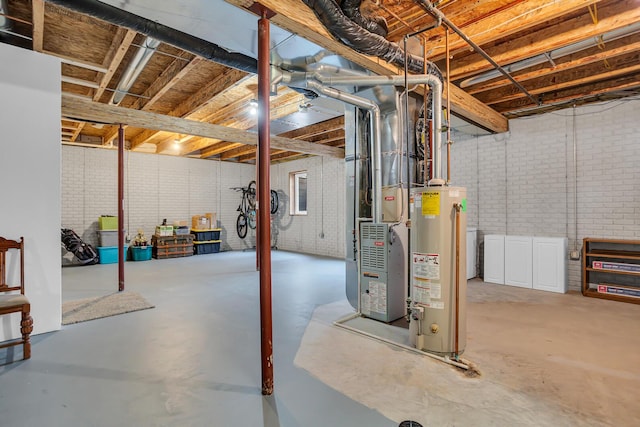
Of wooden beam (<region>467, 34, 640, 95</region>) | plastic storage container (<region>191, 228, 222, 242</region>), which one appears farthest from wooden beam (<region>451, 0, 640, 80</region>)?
plastic storage container (<region>191, 228, 222, 242</region>)

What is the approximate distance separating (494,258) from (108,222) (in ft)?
26.5

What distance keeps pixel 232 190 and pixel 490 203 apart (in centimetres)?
747

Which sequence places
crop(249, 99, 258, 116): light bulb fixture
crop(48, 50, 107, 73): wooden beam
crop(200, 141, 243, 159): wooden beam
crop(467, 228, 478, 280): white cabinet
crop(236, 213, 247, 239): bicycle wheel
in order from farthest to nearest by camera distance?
crop(236, 213, 247, 239): bicycle wheel < crop(200, 141, 243, 159): wooden beam < crop(467, 228, 478, 280): white cabinet < crop(249, 99, 258, 116): light bulb fixture < crop(48, 50, 107, 73): wooden beam

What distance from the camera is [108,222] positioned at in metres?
7.27

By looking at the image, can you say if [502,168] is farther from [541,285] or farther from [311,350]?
[311,350]

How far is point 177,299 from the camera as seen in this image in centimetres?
427

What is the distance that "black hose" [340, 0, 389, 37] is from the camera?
219cm

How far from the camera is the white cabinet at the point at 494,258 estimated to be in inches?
202

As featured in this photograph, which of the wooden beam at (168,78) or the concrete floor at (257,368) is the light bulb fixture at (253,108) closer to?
the wooden beam at (168,78)

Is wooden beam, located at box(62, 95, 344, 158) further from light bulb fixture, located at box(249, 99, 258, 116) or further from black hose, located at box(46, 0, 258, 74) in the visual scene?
black hose, located at box(46, 0, 258, 74)

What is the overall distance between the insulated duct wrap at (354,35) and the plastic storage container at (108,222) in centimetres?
711

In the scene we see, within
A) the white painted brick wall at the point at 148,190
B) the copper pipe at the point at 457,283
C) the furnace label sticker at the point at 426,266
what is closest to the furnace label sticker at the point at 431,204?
the copper pipe at the point at 457,283

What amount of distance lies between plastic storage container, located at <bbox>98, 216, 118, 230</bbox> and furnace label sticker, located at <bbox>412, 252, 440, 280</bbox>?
7.20m

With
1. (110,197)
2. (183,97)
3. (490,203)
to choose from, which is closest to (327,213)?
(490,203)
